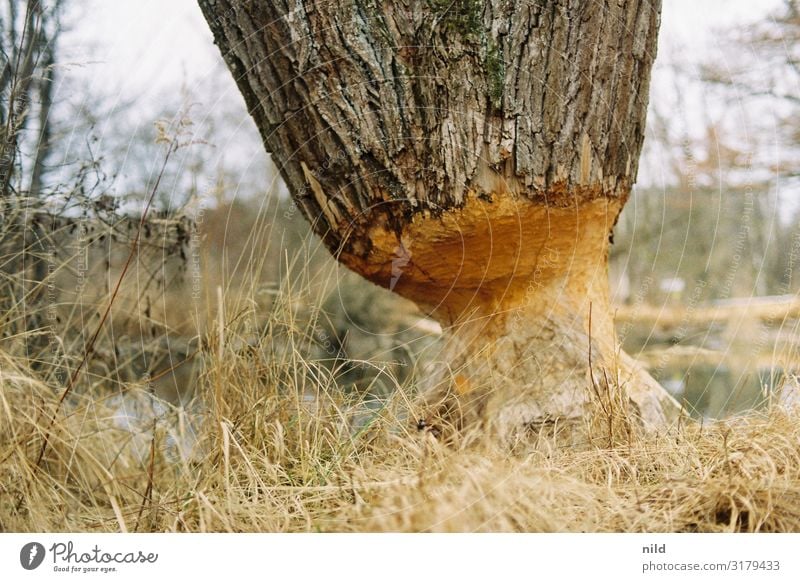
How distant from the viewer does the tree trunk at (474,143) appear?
1.53 m

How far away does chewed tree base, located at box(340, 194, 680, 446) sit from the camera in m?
1.66

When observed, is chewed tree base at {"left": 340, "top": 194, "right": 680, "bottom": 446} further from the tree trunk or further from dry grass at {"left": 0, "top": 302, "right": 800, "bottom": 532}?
dry grass at {"left": 0, "top": 302, "right": 800, "bottom": 532}

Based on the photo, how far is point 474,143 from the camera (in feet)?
5.08

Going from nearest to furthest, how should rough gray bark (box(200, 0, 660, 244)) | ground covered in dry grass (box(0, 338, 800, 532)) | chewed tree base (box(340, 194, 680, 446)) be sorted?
ground covered in dry grass (box(0, 338, 800, 532)) < rough gray bark (box(200, 0, 660, 244)) < chewed tree base (box(340, 194, 680, 446))

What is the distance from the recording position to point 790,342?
1937 mm

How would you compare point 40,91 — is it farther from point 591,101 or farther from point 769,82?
point 769,82

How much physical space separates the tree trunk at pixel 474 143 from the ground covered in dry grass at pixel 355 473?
20cm

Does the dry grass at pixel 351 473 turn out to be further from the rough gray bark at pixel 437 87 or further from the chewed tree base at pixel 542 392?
the rough gray bark at pixel 437 87

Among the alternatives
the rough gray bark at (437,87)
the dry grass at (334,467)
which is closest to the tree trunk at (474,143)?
the rough gray bark at (437,87)

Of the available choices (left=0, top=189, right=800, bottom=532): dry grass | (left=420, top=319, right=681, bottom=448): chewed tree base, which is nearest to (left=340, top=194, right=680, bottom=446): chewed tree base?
(left=420, top=319, right=681, bottom=448): chewed tree base

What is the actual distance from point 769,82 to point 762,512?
1.56 meters

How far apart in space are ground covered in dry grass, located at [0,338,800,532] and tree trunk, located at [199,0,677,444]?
0.66ft
